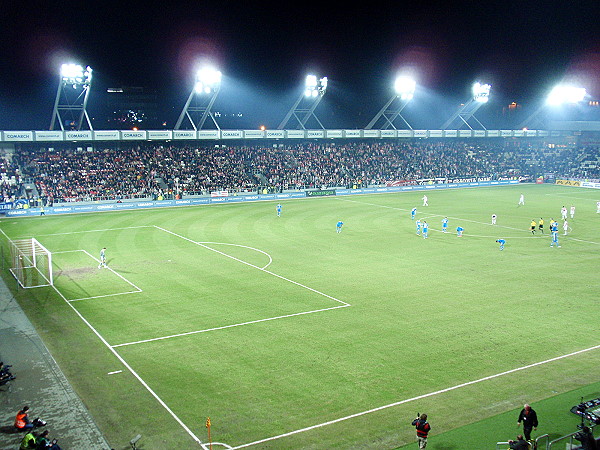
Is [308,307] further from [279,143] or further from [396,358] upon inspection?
[279,143]

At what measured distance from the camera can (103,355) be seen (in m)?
19.7

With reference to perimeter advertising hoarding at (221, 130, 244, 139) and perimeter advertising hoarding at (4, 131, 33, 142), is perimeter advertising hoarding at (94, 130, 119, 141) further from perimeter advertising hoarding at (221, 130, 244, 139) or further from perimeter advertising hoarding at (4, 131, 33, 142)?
perimeter advertising hoarding at (221, 130, 244, 139)

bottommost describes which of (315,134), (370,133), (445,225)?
(445,225)

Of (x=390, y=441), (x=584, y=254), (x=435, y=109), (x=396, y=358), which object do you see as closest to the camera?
(x=390, y=441)

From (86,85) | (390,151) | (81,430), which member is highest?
(86,85)

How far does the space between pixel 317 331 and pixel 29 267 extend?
1862cm

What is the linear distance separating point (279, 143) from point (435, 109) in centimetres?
3518

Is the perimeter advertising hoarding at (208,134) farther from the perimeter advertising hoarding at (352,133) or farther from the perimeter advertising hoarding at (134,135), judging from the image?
the perimeter advertising hoarding at (352,133)

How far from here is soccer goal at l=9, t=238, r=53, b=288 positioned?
2944cm

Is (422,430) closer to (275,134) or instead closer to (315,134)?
(275,134)

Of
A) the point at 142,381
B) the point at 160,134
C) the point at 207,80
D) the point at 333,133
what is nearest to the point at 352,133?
the point at 333,133

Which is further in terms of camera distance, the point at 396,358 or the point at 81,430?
the point at 396,358

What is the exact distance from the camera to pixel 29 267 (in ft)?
103

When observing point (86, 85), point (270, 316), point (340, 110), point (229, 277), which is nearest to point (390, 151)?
point (340, 110)
